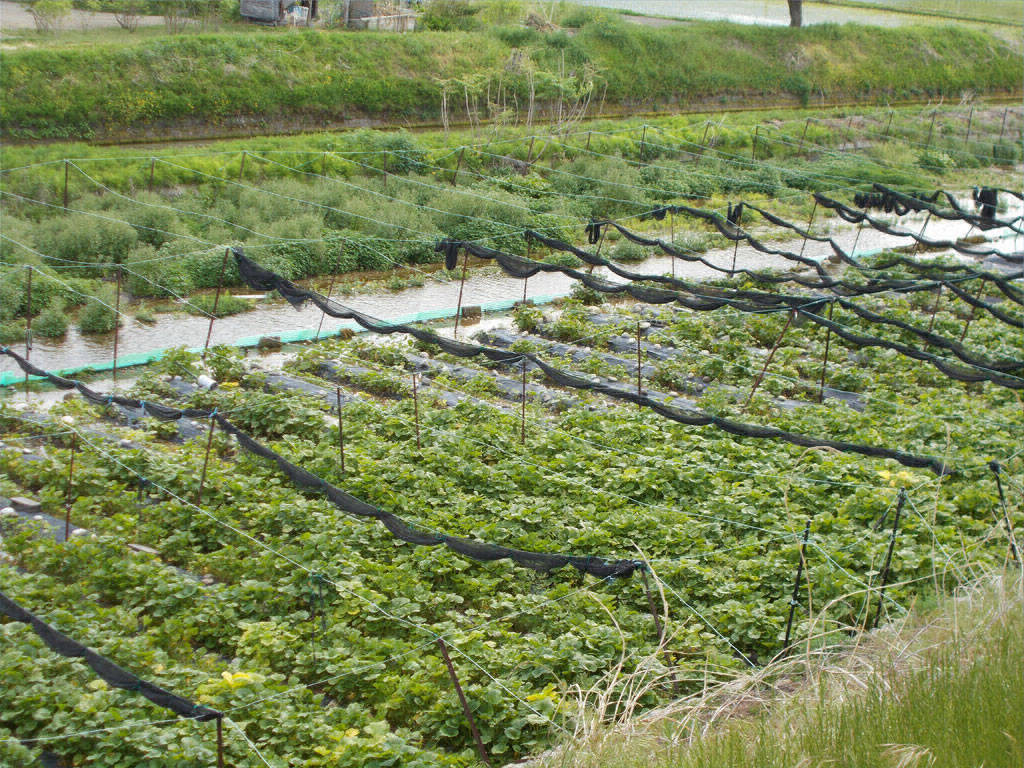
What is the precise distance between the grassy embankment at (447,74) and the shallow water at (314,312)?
6.87m

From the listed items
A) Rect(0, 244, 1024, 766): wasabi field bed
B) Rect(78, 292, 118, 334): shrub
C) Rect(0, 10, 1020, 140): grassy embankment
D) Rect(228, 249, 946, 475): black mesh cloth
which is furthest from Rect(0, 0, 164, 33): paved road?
Rect(0, 244, 1024, 766): wasabi field bed

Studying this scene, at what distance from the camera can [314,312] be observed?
1520 cm

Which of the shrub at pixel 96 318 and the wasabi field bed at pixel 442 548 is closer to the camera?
the wasabi field bed at pixel 442 548

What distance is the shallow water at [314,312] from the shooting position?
523 inches

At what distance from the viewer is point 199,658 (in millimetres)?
6695

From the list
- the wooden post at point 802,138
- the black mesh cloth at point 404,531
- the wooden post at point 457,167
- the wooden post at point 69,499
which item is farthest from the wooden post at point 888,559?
the wooden post at point 802,138

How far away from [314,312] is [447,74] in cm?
1601

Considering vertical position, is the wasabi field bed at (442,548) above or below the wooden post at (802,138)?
below

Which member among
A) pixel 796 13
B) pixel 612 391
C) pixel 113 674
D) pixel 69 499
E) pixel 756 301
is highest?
pixel 796 13

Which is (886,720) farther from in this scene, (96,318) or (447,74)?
(447,74)

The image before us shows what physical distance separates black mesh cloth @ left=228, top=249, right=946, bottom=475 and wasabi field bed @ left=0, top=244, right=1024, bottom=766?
32cm

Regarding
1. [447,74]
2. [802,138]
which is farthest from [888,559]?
[802,138]

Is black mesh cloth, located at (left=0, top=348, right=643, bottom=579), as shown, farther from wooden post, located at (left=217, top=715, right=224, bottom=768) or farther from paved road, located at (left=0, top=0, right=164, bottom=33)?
paved road, located at (left=0, top=0, right=164, bottom=33)

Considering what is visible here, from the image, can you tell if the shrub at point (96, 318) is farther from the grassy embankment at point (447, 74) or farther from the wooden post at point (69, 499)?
the grassy embankment at point (447, 74)
